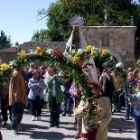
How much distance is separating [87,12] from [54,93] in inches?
1649

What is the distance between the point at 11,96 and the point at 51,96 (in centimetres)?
147

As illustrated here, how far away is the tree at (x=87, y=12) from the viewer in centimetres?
5372

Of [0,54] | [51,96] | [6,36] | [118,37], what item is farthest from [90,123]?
[6,36]

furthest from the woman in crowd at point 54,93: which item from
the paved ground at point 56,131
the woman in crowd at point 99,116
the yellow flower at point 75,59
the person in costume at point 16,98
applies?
the woman in crowd at point 99,116

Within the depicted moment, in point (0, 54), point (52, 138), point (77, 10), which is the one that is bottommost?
point (52, 138)

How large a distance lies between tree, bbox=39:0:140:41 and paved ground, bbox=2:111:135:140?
126ft

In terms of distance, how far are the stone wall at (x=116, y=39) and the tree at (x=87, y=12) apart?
357 inches

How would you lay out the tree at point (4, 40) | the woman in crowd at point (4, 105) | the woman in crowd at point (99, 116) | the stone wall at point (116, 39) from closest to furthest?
1. the woman in crowd at point (99, 116)
2. the woman in crowd at point (4, 105)
3. the stone wall at point (116, 39)
4. the tree at point (4, 40)

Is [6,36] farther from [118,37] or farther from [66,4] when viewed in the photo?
[118,37]

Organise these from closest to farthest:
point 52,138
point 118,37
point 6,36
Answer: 1. point 52,138
2. point 118,37
3. point 6,36

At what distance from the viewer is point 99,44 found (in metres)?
44.0

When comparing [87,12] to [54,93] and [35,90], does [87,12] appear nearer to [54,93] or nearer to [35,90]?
[35,90]

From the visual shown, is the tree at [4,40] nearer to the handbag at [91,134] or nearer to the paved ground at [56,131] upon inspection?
the paved ground at [56,131]

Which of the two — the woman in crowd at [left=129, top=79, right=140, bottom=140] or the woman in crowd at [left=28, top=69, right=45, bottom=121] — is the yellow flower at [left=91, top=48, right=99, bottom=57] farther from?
the woman in crowd at [left=28, top=69, right=45, bottom=121]
